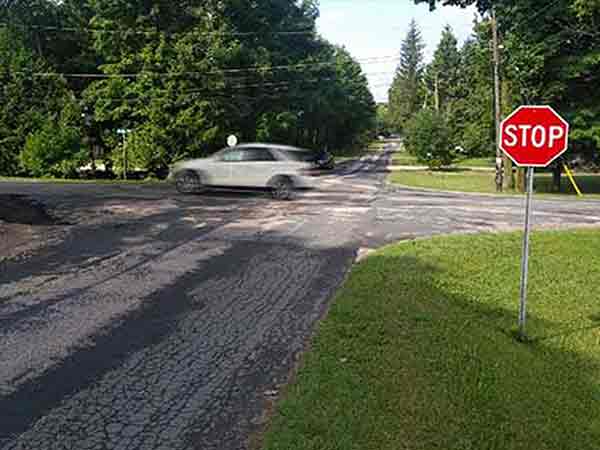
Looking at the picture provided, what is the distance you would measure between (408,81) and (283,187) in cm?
10601

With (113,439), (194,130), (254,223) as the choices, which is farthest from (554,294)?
(194,130)

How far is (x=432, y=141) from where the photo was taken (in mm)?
44344

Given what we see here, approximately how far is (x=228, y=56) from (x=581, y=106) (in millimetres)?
18760

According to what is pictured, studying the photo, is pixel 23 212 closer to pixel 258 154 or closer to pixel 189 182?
pixel 189 182

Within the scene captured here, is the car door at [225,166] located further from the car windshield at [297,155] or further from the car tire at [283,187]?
the car windshield at [297,155]

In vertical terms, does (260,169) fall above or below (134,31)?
below

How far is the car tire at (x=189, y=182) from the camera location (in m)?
18.2

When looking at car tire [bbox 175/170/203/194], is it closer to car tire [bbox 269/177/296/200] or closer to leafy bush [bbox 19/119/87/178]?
car tire [bbox 269/177/296/200]

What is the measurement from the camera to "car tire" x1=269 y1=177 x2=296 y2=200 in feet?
56.1

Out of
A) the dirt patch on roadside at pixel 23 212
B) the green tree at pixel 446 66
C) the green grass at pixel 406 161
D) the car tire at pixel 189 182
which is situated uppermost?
the green tree at pixel 446 66

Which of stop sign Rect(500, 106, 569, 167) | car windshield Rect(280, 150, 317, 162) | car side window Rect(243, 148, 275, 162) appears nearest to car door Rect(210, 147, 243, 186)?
car side window Rect(243, 148, 275, 162)

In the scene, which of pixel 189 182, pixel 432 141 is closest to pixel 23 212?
pixel 189 182

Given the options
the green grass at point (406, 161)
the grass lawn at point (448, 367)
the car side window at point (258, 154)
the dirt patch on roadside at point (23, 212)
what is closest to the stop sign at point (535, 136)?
the grass lawn at point (448, 367)

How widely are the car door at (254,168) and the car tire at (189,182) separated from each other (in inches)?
54.7
